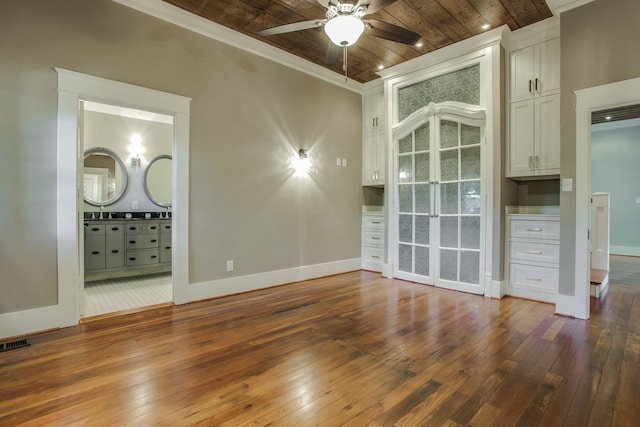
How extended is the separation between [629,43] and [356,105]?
3.39 meters

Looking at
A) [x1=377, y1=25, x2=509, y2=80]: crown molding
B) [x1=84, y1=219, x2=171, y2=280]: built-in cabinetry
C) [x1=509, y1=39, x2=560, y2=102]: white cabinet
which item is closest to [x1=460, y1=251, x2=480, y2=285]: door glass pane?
[x1=509, y1=39, x2=560, y2=102]: white cabinet

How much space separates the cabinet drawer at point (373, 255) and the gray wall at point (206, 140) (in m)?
0.16

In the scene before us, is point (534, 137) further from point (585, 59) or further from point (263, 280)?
point (263, 280)

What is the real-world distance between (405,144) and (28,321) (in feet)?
15.4

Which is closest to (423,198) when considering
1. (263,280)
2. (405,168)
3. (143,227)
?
(405,168)

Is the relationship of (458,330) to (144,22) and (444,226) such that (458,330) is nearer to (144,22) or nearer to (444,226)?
(444,226)

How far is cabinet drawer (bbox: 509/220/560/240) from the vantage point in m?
3.51

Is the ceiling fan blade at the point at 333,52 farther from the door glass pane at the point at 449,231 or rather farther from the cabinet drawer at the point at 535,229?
the cabinet drawer at the point at 535,229

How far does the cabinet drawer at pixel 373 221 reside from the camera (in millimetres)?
5266

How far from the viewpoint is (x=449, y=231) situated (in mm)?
4188

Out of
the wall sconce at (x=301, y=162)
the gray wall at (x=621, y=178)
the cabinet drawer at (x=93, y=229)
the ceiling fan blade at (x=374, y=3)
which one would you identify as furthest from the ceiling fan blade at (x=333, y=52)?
the gray wall at (x=621, y=178)

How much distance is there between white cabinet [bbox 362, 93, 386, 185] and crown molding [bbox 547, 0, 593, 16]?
248 cm

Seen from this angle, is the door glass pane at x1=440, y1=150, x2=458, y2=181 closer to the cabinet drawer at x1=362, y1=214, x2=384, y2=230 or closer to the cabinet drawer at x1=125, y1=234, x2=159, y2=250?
the cabinet drawer at x1=362, y1=214, x2=384, y2=230

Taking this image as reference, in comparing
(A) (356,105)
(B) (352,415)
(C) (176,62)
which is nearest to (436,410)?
(B) (352,415)
